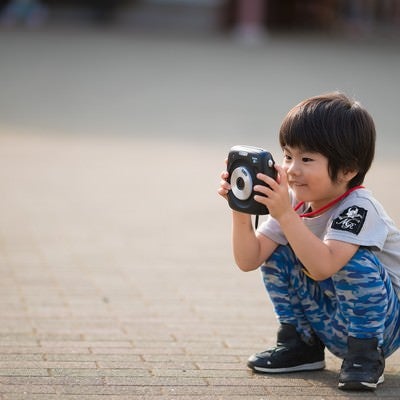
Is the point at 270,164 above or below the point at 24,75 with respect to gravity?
above

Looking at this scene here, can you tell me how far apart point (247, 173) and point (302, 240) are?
0.97 ft

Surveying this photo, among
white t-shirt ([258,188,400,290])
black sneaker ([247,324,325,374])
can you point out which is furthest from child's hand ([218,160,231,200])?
black sneaker ([247,324,325,374])

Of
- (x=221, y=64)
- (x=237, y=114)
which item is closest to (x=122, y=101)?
(x=237, y=114)

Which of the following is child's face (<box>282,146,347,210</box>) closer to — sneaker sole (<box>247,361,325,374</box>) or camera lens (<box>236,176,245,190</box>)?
camera lens (<box>236,176,245,190</box>)

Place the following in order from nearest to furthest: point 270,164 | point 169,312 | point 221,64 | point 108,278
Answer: point 270,164
point 169,312
point 108,278
point 221,64

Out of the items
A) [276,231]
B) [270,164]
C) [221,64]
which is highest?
[270,164]

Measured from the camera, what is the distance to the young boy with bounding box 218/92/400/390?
352cm

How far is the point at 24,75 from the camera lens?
15.3 metres

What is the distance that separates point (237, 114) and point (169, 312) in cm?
809

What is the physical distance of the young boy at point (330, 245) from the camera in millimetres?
3520

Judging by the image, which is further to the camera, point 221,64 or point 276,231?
point 221,64

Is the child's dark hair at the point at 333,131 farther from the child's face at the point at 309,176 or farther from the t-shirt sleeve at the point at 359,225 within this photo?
the t-shirt sleeve at the point at 359,225

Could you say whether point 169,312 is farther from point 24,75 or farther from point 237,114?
point 24,75

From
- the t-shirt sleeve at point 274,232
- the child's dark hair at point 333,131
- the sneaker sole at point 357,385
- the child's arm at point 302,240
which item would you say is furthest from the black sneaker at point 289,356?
the child's dark hair at point 333,131
